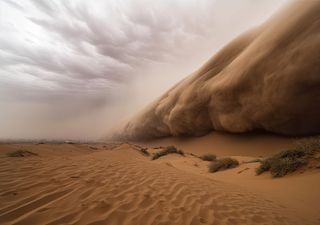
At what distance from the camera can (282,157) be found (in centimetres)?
694

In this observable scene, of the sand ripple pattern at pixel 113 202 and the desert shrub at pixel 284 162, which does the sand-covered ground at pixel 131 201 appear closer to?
the sand ripple pattern at pixel 113 202

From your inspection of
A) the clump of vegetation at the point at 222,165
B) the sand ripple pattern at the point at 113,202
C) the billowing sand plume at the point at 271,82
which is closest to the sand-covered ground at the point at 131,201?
the sand ripple pattern at the point at 113,202

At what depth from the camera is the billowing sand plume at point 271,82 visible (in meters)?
11.4

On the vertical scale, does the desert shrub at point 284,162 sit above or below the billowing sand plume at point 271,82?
below

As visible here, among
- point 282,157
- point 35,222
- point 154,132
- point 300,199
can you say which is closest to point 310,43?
point 282,157

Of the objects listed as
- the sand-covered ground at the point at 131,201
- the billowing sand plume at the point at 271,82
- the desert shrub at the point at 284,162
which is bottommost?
the sand-covered ground at the point at 131,201

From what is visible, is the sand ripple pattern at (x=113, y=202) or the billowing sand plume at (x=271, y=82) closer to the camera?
the sand ripple pattern at (x=113, y=202)

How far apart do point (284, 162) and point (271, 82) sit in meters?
7.77

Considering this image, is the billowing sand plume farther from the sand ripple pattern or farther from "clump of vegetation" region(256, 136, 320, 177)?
the sand ripple pattern

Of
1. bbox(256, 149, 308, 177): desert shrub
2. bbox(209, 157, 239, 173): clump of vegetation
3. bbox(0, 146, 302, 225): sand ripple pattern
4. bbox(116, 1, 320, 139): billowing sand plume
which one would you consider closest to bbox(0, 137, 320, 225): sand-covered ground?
bbox(0, 146, 302, 225): sand ripple pattern

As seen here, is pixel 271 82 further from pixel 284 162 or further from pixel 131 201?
pixel 131 201

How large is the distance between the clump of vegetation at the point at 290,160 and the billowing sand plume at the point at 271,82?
595 centimetres

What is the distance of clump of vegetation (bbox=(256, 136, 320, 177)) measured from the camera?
641 centimetres

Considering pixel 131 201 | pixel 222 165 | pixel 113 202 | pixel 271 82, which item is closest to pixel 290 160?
pixel 222 165
